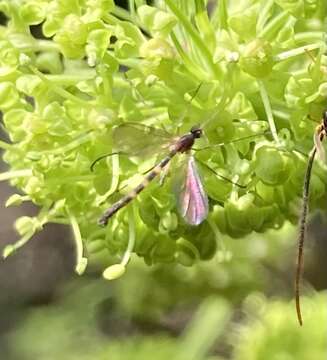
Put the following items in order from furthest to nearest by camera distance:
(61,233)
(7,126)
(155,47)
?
(61,233), (7,126), (155,47)

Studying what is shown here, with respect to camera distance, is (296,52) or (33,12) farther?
(33,12)

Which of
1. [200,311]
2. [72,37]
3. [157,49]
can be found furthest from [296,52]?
[200,311]

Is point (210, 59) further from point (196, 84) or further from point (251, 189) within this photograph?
point (251, 189)

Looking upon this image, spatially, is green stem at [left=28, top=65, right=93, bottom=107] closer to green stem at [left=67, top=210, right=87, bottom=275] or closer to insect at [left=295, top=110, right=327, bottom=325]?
green stem at [left=67, top=210, right=87, bottom=275]

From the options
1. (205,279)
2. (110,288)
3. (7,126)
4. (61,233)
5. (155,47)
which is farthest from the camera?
(61,233)

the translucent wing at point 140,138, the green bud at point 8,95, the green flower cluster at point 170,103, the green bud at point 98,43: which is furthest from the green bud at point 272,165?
the green bud at point 8,95

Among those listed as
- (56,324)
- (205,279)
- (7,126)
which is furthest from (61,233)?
(7,126)

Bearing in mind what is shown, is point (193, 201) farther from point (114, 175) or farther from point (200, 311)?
point (200, 311)

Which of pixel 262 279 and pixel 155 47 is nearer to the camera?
pixel 155 47
